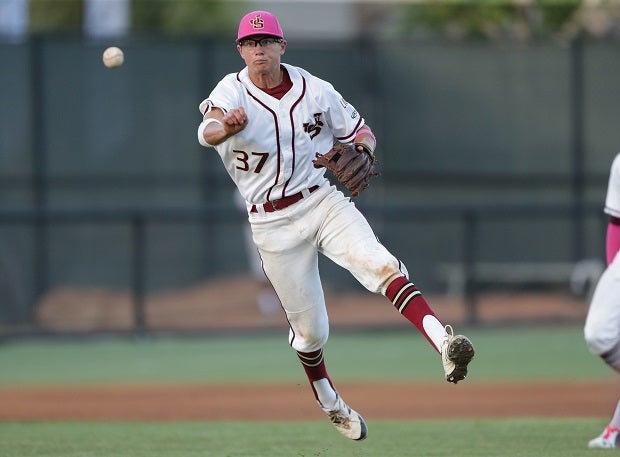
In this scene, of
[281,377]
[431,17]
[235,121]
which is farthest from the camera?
[431,17]

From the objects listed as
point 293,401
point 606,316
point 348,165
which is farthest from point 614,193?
point 293,401

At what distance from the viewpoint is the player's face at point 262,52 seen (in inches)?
232

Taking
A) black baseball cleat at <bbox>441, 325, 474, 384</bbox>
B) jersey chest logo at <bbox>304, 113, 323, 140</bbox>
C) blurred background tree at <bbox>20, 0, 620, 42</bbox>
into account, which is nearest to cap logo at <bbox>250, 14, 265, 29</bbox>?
jersey chest logo at <bbox>304, 113, 323, 140</bbox>

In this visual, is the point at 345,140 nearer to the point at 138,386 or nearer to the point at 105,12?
the point at 138,386

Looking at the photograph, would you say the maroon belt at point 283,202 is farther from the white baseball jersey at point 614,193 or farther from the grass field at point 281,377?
the white baseball jersey at point 614,193

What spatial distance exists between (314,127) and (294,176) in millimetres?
270

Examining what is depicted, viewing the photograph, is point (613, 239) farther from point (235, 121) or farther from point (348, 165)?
point (235, 121)

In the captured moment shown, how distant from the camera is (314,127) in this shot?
19.9 feet

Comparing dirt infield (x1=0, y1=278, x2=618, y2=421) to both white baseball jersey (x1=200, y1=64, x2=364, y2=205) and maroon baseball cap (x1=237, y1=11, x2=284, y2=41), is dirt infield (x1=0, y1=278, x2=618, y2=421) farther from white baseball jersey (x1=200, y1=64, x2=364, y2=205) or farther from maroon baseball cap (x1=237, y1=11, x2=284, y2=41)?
maroon baseball cap (x1=237, y1=11, x2=284, y2=41)

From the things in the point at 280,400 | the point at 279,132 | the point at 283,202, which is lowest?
the point at 280,400

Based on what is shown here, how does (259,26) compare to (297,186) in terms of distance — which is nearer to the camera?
(259,26)

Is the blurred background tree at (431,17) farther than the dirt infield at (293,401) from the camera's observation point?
Yes

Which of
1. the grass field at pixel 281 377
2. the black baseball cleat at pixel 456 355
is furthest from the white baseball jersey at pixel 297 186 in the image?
the grass field at pixel 281 377

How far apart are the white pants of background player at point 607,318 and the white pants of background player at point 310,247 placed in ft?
3.80
